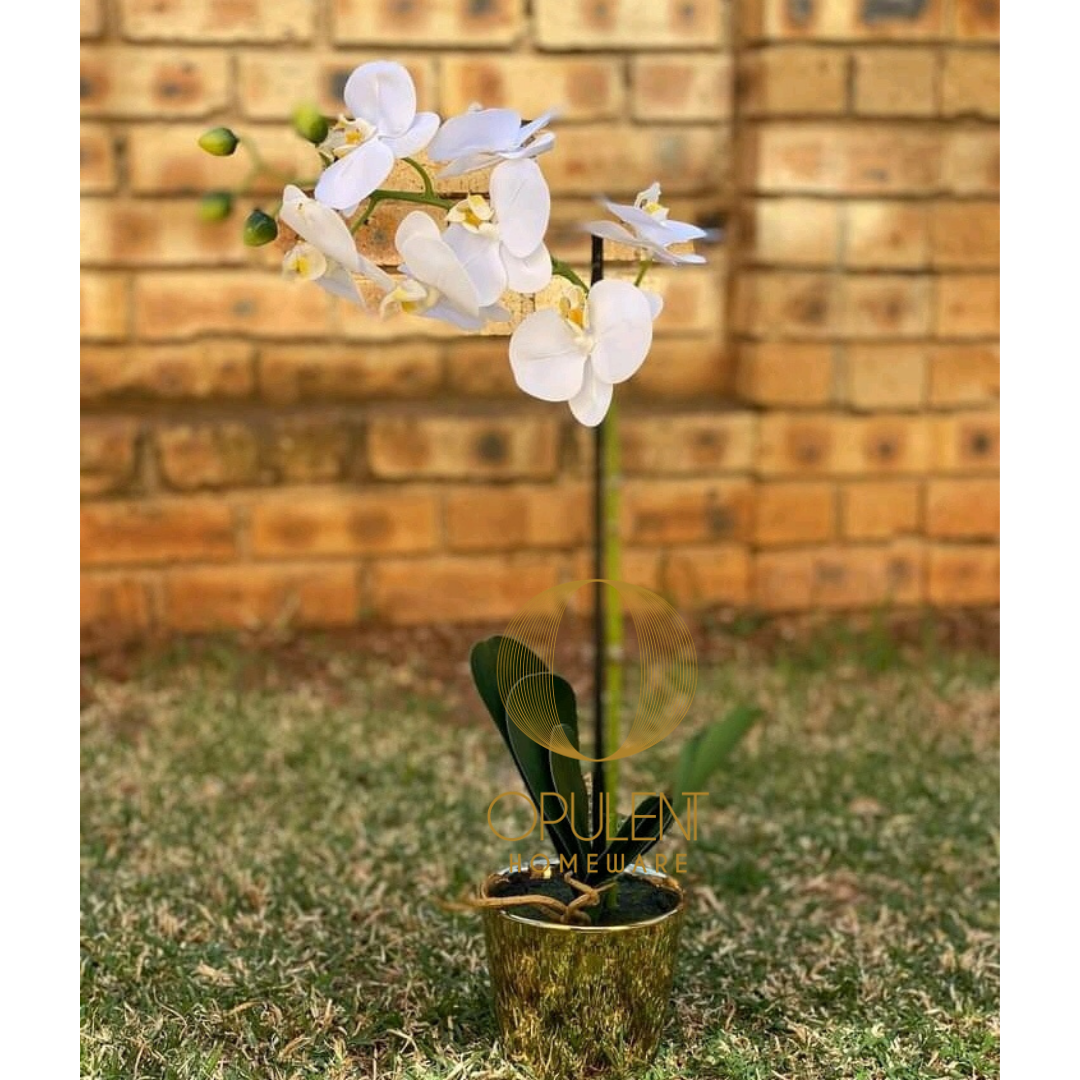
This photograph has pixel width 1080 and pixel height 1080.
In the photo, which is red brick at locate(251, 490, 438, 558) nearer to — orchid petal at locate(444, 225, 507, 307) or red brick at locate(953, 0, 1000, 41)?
red brick at locate(953, 0, 1000, 41)

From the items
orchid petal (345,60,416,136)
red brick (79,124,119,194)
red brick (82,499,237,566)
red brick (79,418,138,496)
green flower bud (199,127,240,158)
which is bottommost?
red brick (82,499,237,566)

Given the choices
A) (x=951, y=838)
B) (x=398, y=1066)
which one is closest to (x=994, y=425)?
(x=951, y=838)

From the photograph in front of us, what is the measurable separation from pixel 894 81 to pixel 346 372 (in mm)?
1013

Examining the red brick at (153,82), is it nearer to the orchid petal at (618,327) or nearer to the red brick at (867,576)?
the red brick at (867,576)

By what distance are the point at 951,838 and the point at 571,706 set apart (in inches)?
31.9

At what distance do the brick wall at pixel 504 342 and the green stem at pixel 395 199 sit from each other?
1.30 meters

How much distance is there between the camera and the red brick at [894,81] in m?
2.54

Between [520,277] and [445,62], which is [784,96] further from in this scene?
[520,277]

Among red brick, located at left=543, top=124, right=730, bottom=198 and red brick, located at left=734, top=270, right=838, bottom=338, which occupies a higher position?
red brick, located at left=543, top=124, right=730, bottom=198

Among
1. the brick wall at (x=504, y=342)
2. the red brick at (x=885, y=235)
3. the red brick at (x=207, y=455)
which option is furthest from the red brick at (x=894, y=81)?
the red brick at (x=207, y=455)

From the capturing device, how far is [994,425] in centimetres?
269

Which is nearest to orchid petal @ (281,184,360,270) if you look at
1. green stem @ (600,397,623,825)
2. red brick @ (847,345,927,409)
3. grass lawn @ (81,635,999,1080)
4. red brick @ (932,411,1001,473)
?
green stem @ (600,397,623,825)

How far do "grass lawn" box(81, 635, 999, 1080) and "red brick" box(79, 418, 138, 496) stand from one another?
11.5 inches

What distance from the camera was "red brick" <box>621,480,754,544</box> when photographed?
2.64 meters
